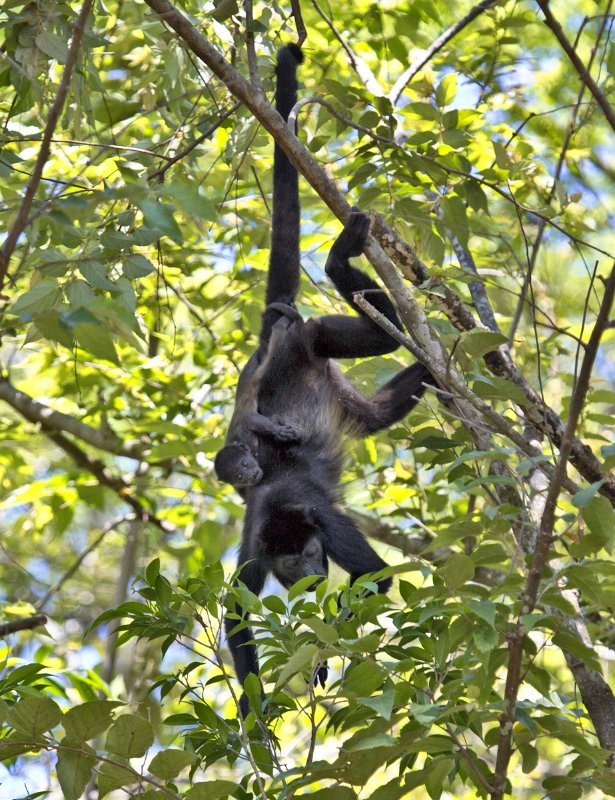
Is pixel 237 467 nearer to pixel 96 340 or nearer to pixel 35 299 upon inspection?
pixel 35 299

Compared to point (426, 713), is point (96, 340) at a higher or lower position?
higher

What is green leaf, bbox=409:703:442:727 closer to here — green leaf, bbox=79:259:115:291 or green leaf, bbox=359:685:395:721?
green leaf, bbox=359:685:395:721

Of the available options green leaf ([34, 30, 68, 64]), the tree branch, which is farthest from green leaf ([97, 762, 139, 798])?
the tree branch

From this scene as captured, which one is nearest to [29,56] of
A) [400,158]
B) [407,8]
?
[400,158]

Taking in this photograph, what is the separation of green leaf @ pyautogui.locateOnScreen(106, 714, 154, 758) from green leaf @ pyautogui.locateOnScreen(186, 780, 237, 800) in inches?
5.4

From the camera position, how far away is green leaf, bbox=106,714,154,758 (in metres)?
1.78

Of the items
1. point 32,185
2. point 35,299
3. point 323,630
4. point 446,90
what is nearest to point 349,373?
point 446,90

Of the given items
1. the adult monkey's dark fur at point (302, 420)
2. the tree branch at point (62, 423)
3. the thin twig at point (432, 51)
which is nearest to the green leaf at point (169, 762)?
the adult monkey's dark fur at point (302, 420)

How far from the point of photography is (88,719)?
1.79m

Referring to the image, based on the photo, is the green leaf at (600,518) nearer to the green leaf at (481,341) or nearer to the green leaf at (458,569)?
the green leaf at (458,569)

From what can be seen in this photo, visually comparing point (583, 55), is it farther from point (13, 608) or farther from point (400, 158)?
point (13, 608)

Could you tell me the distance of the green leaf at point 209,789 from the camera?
67.8 inches

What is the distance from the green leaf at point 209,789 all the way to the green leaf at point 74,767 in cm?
22

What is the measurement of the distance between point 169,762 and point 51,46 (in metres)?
1.75
